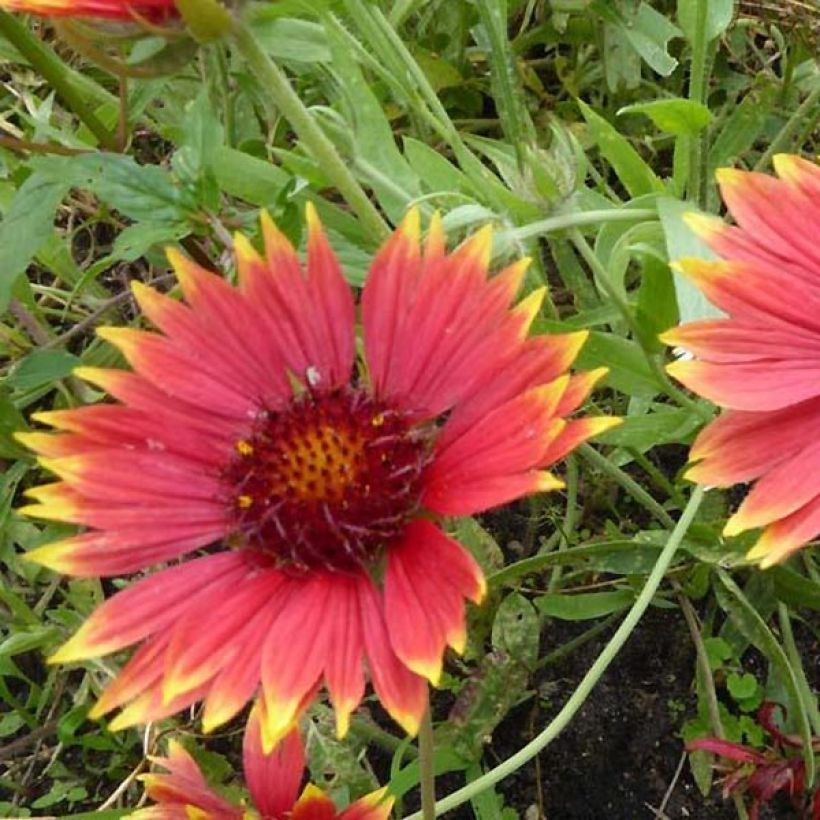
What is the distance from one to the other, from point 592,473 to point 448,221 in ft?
1.52

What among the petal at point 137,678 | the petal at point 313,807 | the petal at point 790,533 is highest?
the petal at point 790,533

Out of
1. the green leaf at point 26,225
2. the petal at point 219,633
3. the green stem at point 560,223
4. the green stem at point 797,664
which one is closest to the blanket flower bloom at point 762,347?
the green stem at point 560,223

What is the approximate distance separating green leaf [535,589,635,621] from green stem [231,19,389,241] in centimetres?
40

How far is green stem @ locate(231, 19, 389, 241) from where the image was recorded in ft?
2.44

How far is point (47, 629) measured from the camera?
1059mm

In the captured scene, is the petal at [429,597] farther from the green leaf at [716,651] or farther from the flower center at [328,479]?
the green leaf at [716,651]

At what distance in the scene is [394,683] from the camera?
2.20ft

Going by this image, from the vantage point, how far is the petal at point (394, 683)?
657 mm

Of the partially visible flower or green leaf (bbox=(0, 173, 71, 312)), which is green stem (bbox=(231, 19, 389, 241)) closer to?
green leaf (bbox=(0, 173, 71, 312))

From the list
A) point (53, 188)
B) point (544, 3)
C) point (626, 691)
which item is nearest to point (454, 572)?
point (53, 188)

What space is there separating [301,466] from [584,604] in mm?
355

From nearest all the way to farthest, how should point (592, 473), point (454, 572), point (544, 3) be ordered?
point (454, 572) < point (592, 473) < point (544, 3)

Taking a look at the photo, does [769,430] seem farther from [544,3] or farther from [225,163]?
[544,3]

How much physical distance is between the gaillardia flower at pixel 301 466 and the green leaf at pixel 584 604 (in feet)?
0.94
